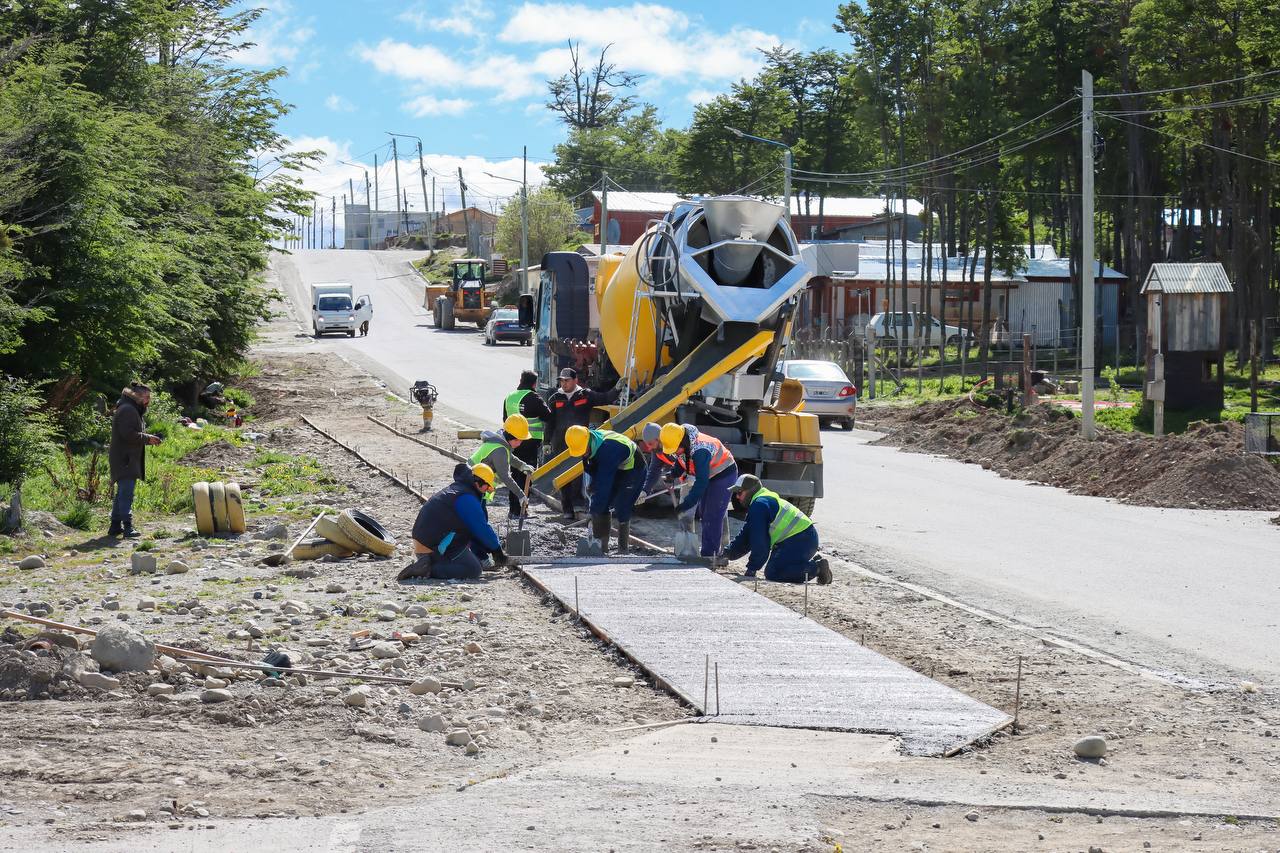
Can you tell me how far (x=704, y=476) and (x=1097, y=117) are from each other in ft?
100

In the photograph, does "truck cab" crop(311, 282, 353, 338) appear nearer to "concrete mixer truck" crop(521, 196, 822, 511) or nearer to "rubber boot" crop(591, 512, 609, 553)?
"concrete mixer truck" crop(521, 196, 822, 511)

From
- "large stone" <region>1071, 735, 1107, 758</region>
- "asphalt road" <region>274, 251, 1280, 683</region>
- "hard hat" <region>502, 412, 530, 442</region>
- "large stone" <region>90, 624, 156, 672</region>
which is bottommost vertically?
"asphalt road" <region>274, 251, 1280, 683</region>

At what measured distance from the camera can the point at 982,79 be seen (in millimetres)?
47188

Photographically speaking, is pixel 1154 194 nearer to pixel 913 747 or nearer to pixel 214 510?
pixel 214 510

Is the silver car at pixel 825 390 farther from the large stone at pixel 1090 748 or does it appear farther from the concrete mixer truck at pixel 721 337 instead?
the large stone at pixel 1090 748

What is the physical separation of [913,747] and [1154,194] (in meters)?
47.3

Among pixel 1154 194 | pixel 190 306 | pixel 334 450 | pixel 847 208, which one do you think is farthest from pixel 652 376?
pixel 847 208

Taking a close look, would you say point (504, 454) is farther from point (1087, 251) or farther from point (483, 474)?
point (1087, 251)

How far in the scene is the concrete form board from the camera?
7.92m

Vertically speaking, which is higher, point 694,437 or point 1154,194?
point 1154,194

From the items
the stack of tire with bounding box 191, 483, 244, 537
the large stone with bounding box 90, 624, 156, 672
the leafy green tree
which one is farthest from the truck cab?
the large stone with bounding box 90, 624, 156, 672

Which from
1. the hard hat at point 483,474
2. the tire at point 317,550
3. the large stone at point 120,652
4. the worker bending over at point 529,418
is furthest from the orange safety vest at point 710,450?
the large stone at point 120,652

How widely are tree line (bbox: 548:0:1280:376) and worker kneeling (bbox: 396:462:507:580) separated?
Answer: 24215 millimetres

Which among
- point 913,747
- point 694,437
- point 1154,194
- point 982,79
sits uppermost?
point 982,79
